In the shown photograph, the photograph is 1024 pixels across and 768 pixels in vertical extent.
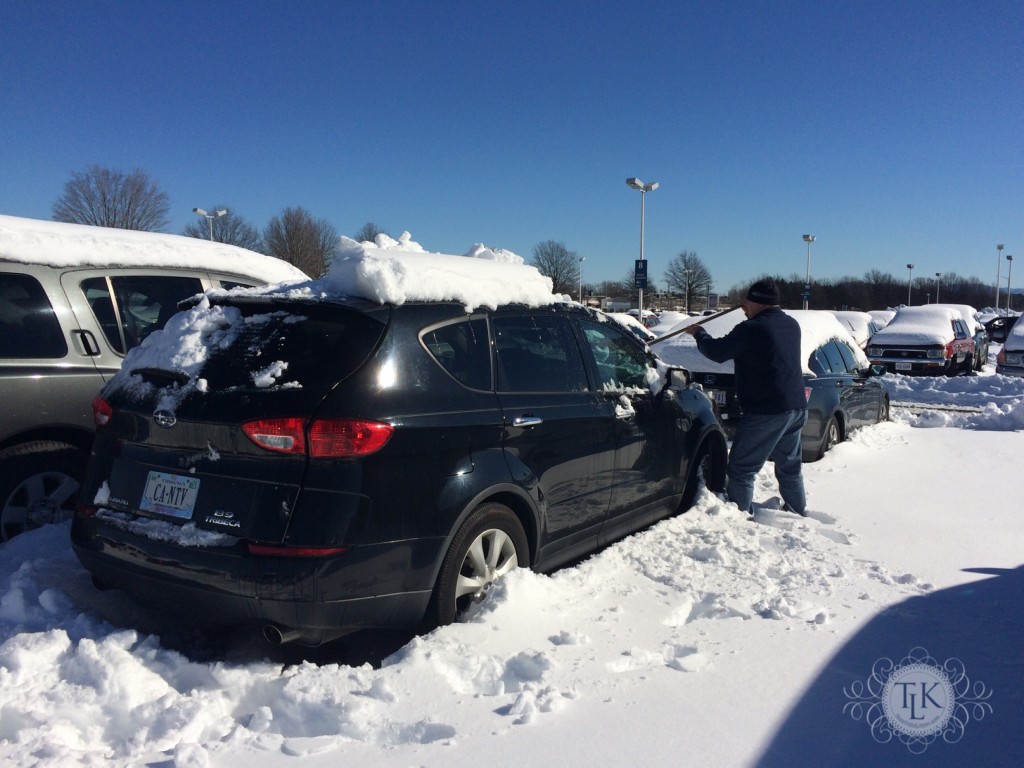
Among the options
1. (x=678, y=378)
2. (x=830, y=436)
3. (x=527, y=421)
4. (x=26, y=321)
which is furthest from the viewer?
(x=830, y=436)

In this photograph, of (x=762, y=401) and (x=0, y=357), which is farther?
(x=762, y=401)

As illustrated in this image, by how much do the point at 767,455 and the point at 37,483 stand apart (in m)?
4.69

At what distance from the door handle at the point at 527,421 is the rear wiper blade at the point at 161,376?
4.86 feet

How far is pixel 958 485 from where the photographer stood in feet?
22.3

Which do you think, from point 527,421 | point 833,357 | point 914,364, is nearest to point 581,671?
point 527,421

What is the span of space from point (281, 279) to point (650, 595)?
373cm

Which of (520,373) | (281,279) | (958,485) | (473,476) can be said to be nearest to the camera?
(473,476)

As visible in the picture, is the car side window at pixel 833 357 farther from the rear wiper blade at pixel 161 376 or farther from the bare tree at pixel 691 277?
the bare tree at pixel 691 277

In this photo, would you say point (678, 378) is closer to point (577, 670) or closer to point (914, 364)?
point (577, 670)

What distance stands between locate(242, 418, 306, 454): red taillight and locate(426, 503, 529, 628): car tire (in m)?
0.81

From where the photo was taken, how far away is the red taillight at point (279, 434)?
291 centimetres

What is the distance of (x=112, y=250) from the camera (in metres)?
4.82

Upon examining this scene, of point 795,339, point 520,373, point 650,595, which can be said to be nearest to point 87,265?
point 520,373

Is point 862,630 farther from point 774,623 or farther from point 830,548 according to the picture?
point 830,548
